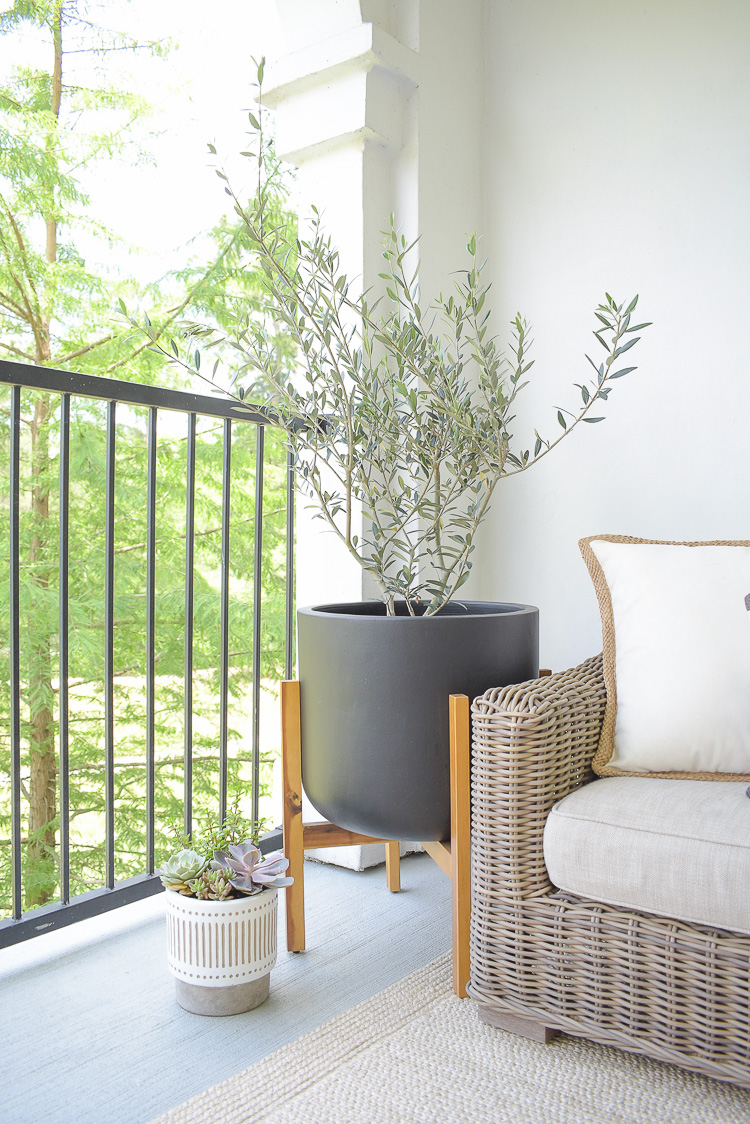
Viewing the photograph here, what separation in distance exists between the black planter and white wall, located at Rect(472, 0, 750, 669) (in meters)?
0.74

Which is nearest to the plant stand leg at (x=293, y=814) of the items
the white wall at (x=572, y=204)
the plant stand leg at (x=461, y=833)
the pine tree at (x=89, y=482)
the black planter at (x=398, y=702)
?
the black planter at (x=398, y=702)

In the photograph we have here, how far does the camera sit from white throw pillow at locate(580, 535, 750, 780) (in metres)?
1.41

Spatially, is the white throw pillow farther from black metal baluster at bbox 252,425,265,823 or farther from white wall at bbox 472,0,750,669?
black metal baluster at bbox 252,425,265,823

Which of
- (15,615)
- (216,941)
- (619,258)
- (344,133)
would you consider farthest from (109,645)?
(619,258)

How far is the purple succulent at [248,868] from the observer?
1.43 metres

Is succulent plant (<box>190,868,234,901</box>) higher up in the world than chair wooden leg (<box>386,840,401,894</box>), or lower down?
higher up

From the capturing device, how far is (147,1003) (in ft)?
4.71

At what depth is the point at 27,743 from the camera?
4594mm

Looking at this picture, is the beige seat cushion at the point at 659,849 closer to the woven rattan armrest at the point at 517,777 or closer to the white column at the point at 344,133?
the woven rattan armrest at the point at 517,777

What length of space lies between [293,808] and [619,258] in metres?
1.57

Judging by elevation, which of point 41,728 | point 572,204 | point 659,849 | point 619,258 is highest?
point 572,204

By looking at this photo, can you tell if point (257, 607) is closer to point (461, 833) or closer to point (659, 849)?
point (461, 833)

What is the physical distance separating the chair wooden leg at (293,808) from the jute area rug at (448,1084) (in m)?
0.28

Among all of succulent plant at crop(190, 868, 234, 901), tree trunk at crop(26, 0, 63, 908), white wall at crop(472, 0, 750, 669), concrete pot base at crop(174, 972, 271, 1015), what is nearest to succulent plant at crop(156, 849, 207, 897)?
succulent plant at crop(190, 868, 234, 901)
